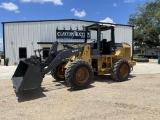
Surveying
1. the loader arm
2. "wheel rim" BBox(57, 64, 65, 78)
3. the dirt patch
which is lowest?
the dirt patch

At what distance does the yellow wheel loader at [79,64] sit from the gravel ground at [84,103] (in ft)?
1.64

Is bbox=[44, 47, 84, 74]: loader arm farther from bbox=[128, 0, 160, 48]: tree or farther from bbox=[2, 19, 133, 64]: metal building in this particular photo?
bbox=[128, 0, 160, 48]: tree

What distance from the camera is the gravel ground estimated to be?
5742 mm

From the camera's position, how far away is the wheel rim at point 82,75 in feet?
28.9

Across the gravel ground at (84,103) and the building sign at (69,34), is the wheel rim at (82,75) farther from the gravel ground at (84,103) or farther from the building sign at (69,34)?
the building sign at (69,34)

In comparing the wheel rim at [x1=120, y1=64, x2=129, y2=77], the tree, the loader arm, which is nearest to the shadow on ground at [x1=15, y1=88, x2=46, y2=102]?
the loader arm

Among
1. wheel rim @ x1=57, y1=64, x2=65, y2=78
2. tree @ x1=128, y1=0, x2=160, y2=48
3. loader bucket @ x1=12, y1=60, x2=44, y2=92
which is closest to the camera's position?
A: loader bucket @ x1=12, y1=60, x2=44, y2=92

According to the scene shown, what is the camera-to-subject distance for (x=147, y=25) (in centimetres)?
4688

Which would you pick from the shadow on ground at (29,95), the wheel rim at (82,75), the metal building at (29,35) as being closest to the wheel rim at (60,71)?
the wheel rim at (82,75)

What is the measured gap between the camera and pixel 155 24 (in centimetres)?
4634

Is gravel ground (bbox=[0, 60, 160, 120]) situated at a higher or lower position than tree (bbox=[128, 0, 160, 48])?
lower

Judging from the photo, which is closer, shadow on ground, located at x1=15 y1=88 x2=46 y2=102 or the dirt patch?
the dirt patch

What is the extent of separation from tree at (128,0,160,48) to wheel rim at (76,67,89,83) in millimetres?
39821

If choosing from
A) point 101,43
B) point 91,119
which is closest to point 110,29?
point 101,43
